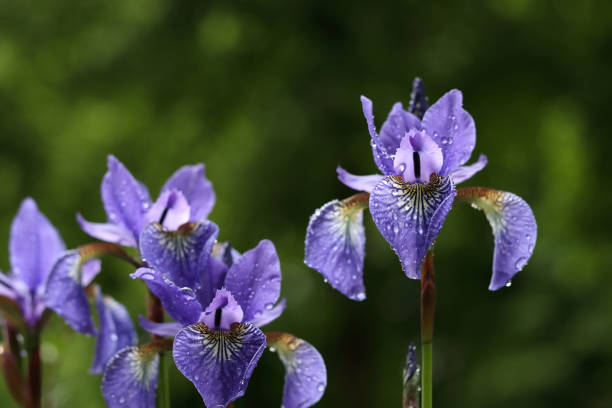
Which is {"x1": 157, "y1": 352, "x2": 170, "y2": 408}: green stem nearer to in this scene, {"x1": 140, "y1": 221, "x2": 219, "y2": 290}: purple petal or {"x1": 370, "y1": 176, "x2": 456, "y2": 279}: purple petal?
{"x1": 140, "y1": 221, "x2": 219, "y2": 290}: purple petal

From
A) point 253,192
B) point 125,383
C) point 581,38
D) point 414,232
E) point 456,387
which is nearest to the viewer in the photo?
point 414,232

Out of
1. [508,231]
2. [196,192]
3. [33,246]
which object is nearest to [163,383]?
[196,192]

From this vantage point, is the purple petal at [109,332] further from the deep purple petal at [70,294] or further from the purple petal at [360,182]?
the purple petal at [360,182]

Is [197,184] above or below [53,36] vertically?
below

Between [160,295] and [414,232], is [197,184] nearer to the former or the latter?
[160,295]

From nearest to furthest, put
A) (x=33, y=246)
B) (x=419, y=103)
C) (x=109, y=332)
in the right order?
(x=419, y=103), (x=109, y=332), (x=33, y=246)

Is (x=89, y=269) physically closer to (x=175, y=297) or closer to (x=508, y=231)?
(x=175, y=297)

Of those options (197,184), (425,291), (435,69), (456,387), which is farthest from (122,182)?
(456,387)

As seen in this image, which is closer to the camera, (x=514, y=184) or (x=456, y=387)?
(x=514, y=184)
